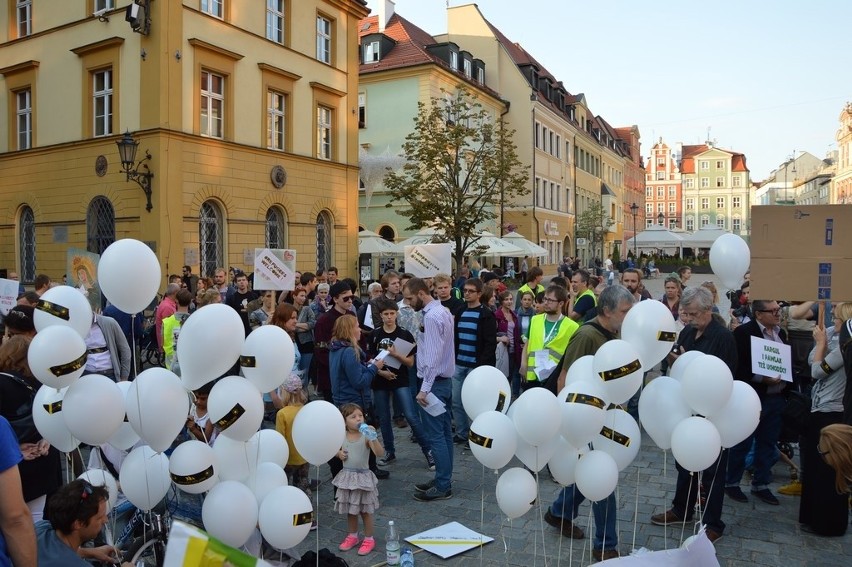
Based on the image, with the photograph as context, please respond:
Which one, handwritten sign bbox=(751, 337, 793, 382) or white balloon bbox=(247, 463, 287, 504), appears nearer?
white balloon bbox=(247, 463, 287, 504)

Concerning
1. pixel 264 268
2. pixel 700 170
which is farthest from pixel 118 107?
pixel 700 170

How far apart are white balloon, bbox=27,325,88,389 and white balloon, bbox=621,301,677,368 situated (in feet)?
10.5

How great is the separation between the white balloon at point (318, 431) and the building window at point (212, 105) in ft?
50.6

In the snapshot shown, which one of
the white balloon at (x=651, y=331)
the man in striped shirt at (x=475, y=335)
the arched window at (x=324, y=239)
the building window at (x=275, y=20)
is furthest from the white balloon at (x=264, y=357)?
the arched window at (x=324, y=239)

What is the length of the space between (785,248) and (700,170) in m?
105

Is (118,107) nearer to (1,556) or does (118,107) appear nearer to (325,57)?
(325,57)

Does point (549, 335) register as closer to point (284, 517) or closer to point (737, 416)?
point (737, 416)

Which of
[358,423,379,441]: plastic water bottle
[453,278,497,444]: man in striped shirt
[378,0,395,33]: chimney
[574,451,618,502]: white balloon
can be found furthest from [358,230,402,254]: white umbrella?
[574,451,618,502]: white balloon

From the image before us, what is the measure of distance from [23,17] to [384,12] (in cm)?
1833

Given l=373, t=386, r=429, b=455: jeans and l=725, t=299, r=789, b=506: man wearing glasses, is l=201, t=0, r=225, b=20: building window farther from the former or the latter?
l=725, t=299, r=789, b=506: man wearing glasses

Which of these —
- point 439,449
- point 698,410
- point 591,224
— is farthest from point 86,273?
point 591,224

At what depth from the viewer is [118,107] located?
17.5 m

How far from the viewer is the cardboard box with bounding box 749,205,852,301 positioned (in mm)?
4824

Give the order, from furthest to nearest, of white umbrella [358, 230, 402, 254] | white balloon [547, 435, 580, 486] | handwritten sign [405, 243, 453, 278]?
1. white umbrella [358, 230, 402, 254]
2. handwritten sign [405, 243, 453, 278]
3. white balloon [547, 435, 580, 486]
